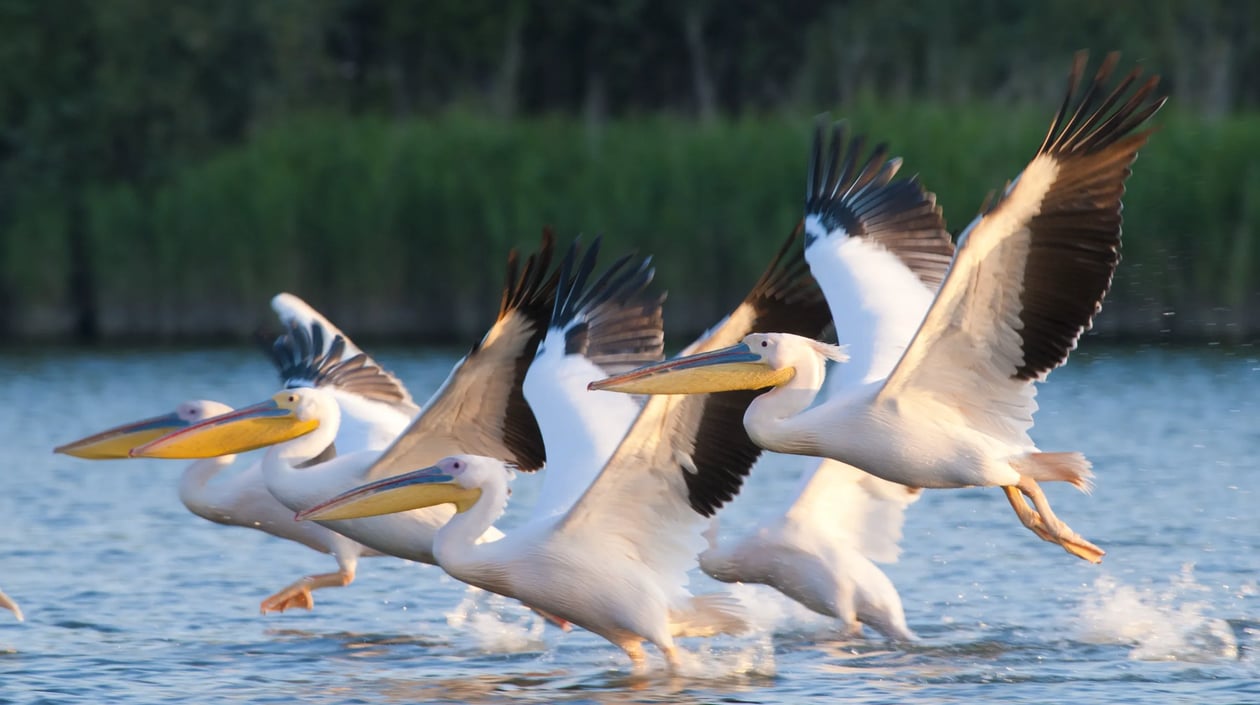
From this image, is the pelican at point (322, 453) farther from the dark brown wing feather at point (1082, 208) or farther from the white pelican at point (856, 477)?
the dark brown wing feather at point (1082, 208)

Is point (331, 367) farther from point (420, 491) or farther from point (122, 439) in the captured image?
point (420, 491)

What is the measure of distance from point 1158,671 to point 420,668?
2781 mm

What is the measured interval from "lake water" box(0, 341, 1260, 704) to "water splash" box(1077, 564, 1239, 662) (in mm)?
15

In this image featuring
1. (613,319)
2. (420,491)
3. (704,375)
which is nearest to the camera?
(704,375)

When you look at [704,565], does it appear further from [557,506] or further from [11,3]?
[11,3]

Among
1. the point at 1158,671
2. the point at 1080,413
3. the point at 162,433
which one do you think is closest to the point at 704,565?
the point at 1158,671

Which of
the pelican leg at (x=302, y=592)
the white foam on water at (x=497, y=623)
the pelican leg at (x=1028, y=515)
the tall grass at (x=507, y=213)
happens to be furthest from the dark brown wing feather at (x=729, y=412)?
the tall grass at (x=507, y=213)

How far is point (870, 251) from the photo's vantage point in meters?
8.43

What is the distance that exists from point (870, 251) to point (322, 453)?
2.59m

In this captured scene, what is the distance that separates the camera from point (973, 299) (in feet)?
23.8

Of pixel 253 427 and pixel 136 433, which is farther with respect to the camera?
pixel 136 433

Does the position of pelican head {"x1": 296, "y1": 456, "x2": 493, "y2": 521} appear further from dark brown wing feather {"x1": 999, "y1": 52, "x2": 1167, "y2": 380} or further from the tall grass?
the tall grass

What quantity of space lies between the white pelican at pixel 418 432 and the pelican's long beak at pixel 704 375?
0.66 m

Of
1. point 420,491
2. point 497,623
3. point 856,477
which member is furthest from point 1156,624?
point 420,491
